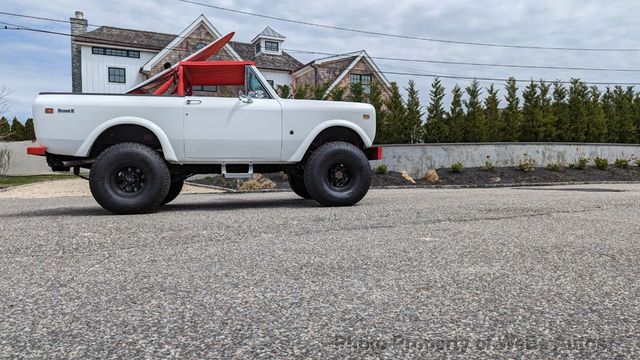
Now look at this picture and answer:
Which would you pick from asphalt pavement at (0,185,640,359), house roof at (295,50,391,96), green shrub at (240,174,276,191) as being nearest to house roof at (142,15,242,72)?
house roof at (295,50,391,96)

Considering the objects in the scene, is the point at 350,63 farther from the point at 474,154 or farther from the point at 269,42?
the point at 474,154

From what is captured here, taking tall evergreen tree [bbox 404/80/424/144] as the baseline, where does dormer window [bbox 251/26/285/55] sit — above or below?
above

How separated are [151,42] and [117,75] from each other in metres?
3.20

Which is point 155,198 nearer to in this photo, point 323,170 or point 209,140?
point 209,140

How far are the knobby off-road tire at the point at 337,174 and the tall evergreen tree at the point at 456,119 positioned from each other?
14.7 metres

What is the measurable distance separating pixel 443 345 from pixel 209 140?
517 centimetres

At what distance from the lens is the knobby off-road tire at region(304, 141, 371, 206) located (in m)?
7.02

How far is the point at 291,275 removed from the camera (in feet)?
10.4

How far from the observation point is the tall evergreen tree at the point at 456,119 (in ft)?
69.1

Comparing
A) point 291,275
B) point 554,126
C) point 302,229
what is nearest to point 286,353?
point 291,275

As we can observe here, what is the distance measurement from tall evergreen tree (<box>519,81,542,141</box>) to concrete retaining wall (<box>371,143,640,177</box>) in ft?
5.26

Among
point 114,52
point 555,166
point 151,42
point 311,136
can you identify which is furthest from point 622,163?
point 114,52

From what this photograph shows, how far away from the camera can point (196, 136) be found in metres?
6.61

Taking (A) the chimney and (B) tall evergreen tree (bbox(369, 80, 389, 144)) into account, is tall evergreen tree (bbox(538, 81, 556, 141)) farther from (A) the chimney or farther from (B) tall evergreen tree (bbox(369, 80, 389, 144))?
(A) the chimney
